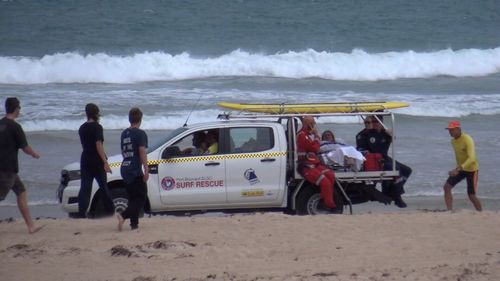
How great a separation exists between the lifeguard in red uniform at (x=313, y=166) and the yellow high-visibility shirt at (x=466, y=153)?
1.78 metres

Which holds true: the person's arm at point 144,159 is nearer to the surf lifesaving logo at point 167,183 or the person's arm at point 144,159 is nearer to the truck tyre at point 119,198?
the surf lifesaving logo at point 167,183

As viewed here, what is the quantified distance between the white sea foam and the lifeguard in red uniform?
23.2 meters

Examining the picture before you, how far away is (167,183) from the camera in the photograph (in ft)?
37.1

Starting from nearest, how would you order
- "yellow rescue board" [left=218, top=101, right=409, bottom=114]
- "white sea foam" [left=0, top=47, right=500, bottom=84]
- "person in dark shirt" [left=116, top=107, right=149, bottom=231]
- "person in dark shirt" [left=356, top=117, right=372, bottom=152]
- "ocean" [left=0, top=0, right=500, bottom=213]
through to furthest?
"person in dark shirt" [left=116, top=107, right=149, bottom=231] < "yellow rescue board" [left=218, top=101, right=409, bottom=114] < "person in dark shirt" [left=356, top=117, right=372, bottom=152] < "ocean" [left=0, top=0, right=500, bottom=213] < "white sea foam" [left=0, top=47, right=500, bottom=84]

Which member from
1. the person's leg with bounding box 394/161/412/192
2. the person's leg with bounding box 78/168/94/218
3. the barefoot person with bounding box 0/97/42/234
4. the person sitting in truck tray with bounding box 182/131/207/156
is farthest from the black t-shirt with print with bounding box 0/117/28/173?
the person's leg with bounding box 394/161/412/192

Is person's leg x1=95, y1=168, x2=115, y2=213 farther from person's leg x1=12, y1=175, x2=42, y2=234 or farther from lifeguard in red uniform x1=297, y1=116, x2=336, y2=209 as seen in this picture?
lifeguard in red uniform x1=297, y1=116, x2=336, y2=209

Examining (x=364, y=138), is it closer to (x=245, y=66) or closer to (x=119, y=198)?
(x=119, y=198)

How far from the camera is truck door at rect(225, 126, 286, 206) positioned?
11391mm

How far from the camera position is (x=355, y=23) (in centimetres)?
4684

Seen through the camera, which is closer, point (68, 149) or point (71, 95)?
point (68, 149)

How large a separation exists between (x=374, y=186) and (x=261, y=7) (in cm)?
3845

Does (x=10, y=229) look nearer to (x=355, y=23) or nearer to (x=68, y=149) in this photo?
(x=68, y=149)

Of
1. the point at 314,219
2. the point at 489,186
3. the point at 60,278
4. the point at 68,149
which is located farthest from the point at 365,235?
the point at 68,149

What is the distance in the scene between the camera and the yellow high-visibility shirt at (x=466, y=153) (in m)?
11.8
